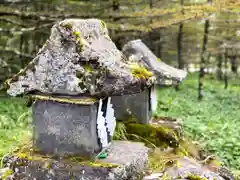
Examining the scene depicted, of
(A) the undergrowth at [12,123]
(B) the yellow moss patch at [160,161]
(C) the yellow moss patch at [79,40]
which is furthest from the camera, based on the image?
(A) the undergrowth at [12,123]

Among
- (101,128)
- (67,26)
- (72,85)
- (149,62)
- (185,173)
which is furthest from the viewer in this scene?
(149,62)

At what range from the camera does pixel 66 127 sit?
3.83 m

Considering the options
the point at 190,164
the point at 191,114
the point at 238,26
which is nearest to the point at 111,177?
the point at 190,164

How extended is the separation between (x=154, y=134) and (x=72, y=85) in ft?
8.61

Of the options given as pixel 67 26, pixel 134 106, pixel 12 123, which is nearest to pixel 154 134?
pixel 134 106

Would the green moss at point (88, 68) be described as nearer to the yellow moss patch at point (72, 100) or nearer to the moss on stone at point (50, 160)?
the yellow moss patch at point (72, 100)

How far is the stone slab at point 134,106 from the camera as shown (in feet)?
20.0

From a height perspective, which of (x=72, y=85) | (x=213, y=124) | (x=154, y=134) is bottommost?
(x=213, y=124)

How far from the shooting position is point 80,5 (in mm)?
13695

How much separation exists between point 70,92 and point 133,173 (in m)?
1.19

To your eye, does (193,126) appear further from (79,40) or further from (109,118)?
(79,40)

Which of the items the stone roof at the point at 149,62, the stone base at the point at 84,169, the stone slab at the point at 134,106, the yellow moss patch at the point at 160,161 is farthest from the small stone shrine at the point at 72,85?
the stone roof at the point at 149,62

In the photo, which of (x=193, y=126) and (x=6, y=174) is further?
(x=193, y=126)

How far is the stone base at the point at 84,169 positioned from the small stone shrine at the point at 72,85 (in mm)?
160
